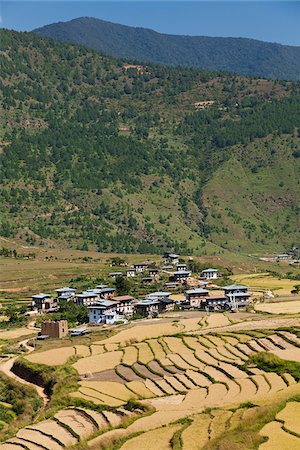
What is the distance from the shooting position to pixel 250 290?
93.5 meters

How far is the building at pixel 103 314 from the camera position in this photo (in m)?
80.6

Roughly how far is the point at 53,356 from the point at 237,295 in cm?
3082

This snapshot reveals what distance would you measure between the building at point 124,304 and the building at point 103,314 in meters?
1.28

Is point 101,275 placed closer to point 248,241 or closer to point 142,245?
point 142,245

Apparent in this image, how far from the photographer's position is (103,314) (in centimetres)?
8100

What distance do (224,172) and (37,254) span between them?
225 ft

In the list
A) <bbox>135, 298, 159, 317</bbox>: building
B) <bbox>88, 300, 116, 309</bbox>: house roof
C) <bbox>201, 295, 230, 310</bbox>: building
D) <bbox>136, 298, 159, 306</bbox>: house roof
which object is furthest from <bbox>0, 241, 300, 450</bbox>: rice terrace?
<bbox>201, 295, 230, 310</bbox>: building

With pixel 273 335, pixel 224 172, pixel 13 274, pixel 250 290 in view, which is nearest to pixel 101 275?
pixel 13 274

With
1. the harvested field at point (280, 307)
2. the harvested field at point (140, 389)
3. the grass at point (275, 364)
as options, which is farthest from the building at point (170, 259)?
the harvested field at point (140, 389)

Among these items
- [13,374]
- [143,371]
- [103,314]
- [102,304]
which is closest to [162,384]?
[143,371]

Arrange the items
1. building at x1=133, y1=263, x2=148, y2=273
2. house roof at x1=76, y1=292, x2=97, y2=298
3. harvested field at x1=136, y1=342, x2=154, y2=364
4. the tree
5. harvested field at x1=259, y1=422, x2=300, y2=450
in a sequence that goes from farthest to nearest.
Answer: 1. building at x1=133, y1=263, x2=148, y2=273
2. the tree
3. house roof at x1=76, y1=292, x2=97, y2=298
4. harvested field at x1=136, y1=342, x2=154, y2=364
5. harvested field at x1=259, y1=422, x2=300, y2=450

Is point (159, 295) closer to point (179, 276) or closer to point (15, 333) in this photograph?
point (179, 276)

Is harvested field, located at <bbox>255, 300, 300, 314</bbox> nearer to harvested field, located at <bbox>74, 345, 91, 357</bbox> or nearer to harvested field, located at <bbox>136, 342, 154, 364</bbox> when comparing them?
harvested field, located at <bbox>136, 342, 154, 364</bbox>

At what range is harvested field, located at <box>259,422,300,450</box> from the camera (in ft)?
100
